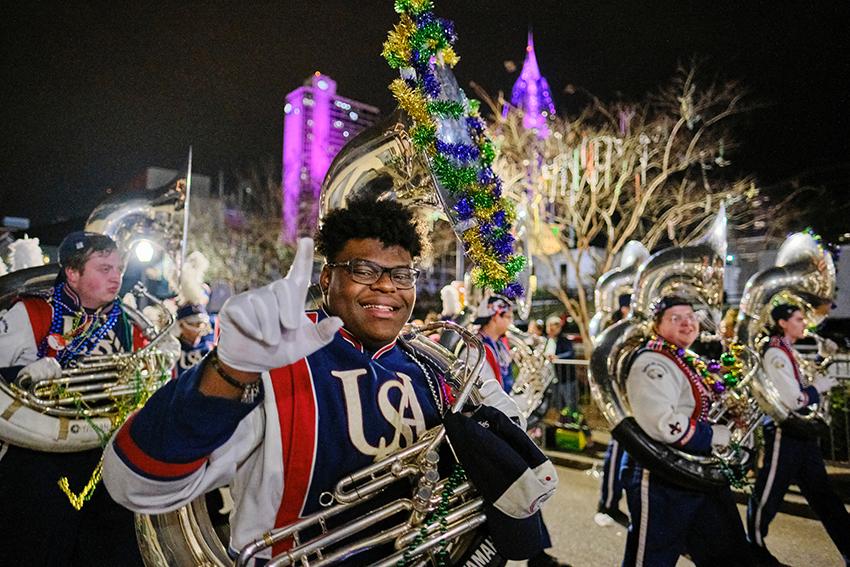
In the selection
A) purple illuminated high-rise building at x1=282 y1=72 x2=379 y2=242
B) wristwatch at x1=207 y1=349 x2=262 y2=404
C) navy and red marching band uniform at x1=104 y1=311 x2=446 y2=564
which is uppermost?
purple illuminated high-rise building at x1=282 y1=72 x2=379 y2=242

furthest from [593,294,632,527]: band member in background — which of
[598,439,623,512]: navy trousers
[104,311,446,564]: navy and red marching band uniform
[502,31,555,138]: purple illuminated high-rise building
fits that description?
[502,31,555,138]: purple illuminated high-rise building

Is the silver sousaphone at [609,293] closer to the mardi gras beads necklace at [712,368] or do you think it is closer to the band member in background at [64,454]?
the mardi gras beads necklace at [712,368]

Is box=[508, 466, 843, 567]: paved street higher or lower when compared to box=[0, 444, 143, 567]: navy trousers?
lower

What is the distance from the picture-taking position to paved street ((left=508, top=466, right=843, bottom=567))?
4.86 metres

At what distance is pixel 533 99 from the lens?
16.5 m

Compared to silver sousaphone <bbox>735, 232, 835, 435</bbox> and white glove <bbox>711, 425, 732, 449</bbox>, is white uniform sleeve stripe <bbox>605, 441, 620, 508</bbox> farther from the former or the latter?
white glove <bbox>711, 425, 732, 449</bbox>

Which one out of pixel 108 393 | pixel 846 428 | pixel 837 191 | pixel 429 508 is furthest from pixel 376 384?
pixel 837 191

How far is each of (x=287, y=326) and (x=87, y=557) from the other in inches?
118

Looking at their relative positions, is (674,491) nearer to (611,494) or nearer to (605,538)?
(605,538)

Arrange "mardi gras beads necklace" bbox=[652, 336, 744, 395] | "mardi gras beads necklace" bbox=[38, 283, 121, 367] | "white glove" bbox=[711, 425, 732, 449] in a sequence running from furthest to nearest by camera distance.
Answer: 1. "mardi gras beads necklace" bbox=[652, 336, 744, 395]
2. "white glove" bbox=[711, 425, 732, 449]
3. "mardi gras beads necklace" bbox=[38, 283, 121, 367]

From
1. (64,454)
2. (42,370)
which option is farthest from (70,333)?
(64,454)

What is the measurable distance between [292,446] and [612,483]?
16.0ft

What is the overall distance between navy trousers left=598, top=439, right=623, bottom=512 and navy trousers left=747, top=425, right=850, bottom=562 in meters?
1.16

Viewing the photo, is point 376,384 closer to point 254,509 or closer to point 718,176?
point 254,509
